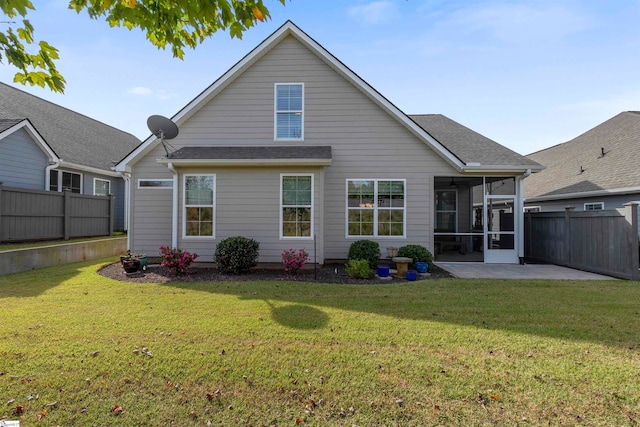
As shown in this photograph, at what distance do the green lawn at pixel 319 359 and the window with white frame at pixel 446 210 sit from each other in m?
7.97

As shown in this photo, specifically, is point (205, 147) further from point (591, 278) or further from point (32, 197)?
point (591, 278)

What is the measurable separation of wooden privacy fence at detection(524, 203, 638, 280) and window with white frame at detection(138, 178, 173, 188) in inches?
519

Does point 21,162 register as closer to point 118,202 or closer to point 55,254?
point 118,202

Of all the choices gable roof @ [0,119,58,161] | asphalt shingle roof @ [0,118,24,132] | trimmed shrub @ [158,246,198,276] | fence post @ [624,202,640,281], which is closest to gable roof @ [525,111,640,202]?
fence post @ [624,202,640,281]

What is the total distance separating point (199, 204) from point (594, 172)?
653 inches

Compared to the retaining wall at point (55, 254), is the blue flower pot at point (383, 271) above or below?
below

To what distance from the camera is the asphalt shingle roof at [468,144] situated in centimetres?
994

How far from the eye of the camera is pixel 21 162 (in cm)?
1146

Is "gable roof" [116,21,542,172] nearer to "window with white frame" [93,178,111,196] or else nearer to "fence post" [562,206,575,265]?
"fence post" [562,206,575,265]

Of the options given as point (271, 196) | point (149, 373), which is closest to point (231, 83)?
point (271, 196)

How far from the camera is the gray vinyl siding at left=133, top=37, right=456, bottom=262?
991 cm

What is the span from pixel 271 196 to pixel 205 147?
3.00 m

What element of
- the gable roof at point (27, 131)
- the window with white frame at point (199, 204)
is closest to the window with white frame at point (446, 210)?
the window with white frame at point (199, 204)

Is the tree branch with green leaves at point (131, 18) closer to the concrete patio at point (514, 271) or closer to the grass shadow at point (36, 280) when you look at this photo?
the grass shadow at point (36, 280)
